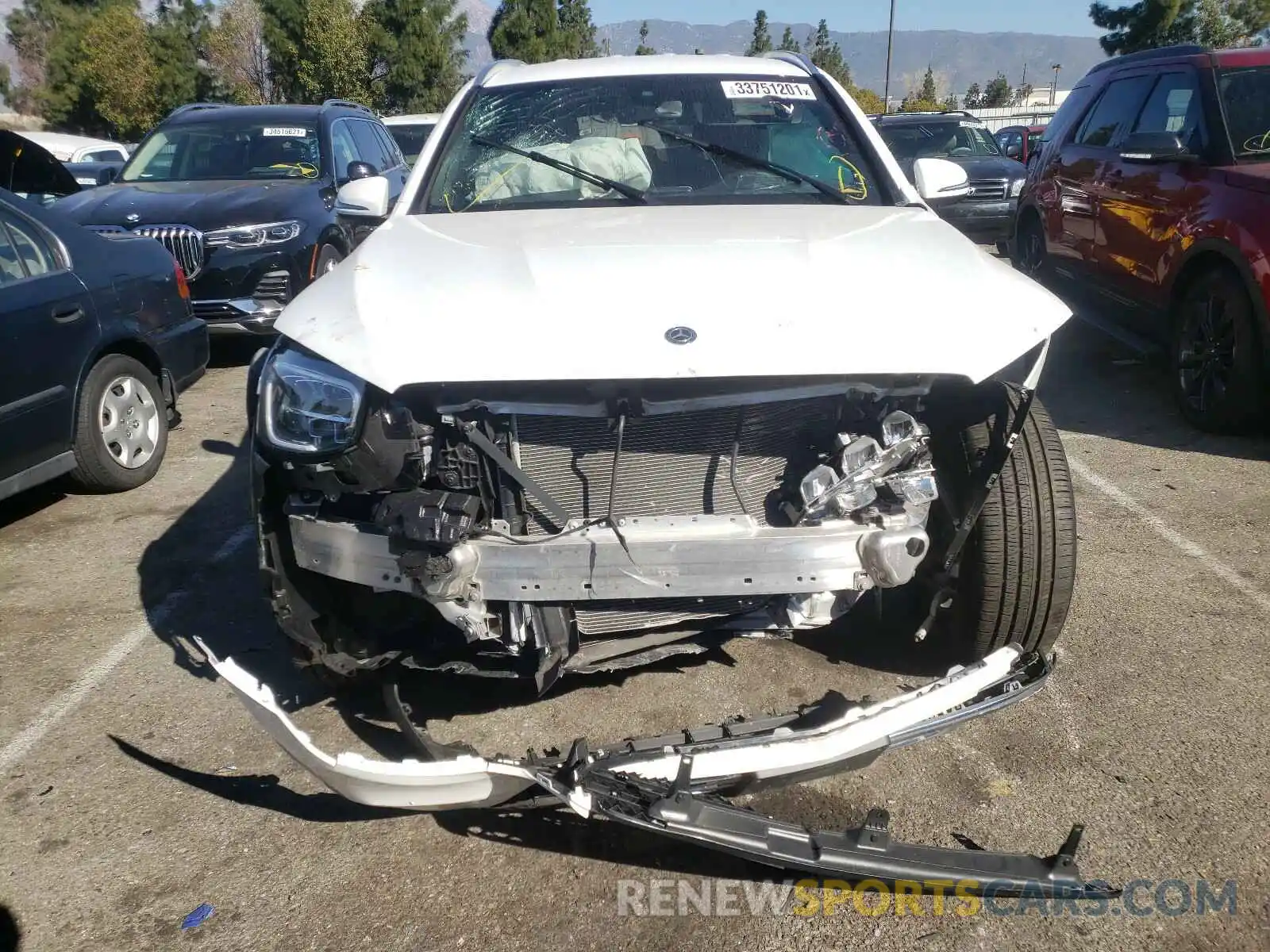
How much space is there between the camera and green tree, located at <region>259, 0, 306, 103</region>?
32719mm

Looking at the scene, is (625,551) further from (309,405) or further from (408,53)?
(408,53)

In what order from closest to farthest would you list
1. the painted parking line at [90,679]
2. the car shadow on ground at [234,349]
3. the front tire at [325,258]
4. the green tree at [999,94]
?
the painted parking line at [90,679]
the front tire at [325,258]
the car shadow on ground at [234,349]
the green tree at [999,94]

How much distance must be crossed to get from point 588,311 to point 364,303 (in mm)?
574

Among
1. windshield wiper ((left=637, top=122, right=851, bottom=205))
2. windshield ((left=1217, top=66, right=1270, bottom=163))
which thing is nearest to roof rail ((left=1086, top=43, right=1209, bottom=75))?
windshield ((left=1217, top=66, right=1270, bottom=163))

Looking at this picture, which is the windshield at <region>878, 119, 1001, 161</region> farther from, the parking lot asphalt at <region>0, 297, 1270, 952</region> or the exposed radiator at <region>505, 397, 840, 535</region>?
the exposed radiator at <region>505, 397, 840, 535</region>

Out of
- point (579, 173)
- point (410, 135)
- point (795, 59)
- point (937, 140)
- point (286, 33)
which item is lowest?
point (937, 140)

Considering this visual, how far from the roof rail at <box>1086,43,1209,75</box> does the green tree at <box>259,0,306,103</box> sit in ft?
103

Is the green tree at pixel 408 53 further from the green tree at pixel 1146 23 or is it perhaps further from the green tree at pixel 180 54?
the green tree at pixel 1146 23

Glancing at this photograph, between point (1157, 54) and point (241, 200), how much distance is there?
6.31 m

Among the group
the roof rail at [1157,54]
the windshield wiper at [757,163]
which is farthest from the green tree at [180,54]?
the windshield wiper at [757,163]

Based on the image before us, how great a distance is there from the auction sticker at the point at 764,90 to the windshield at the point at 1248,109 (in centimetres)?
280

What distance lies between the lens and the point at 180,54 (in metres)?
37.2

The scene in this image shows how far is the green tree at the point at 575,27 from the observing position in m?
41.0

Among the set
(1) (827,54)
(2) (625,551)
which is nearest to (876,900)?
(2) (625,551)
